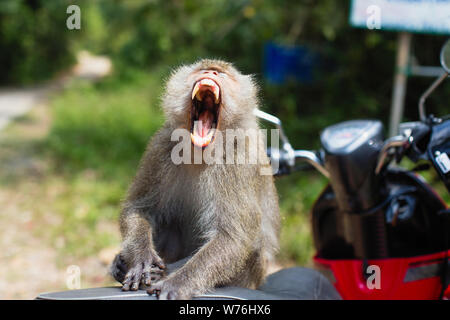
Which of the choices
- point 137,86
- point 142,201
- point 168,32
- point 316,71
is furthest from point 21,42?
point 142,201

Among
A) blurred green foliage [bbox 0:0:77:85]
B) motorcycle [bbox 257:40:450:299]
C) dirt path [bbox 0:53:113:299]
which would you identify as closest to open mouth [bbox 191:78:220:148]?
motorcycle [bbox 257:40:450:299]

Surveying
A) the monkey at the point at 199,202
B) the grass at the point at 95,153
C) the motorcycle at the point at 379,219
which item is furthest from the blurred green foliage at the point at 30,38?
the motorcycle at the point at 379,219

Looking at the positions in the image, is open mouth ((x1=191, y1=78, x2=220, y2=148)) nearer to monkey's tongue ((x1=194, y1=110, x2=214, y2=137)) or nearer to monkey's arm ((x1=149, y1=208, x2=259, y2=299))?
monkey's tongue ((x1=194, y1=110, x2=214, y2=137))

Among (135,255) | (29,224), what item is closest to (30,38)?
(29,224)

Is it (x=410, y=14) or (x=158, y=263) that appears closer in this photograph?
(x=158, y=263)

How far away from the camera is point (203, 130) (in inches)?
84.9

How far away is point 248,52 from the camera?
916cm

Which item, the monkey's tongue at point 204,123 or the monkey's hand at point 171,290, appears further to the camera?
the monkey's tongue at point 204,123

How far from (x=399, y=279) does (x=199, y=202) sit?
996 millimetres

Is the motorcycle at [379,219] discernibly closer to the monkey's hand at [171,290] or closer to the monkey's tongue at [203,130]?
the monkey's hand at [171,290]

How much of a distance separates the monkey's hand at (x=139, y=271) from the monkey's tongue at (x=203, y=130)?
0.56 m

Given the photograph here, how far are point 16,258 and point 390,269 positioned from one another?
3.70m

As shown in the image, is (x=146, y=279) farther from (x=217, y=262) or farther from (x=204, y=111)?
(x=204, y=111)

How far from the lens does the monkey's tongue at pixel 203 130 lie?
6.75ft
